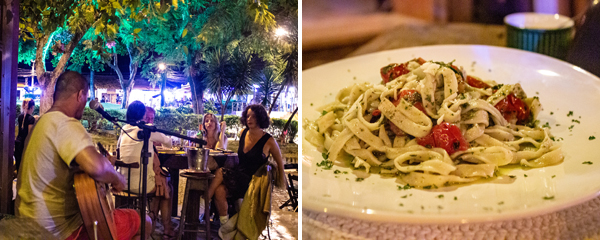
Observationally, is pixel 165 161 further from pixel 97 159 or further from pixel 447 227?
pixel 447 227

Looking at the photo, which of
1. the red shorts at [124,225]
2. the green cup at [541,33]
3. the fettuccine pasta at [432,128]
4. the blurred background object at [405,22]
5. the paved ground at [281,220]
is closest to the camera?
the fettuccine pasta at [432,128]

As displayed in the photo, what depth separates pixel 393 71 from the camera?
283cm

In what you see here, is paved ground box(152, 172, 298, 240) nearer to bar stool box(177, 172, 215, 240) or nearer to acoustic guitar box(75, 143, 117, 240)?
bar stool box(177, 172, 215, 240)

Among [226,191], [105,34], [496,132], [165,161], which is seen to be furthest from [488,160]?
[105,34]

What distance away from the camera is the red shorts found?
2.18 m

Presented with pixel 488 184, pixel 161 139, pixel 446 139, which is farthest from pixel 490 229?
pixel 161 139

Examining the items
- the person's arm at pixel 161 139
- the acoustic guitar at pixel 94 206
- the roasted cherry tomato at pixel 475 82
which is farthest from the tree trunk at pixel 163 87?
the roasted cherry tomato at pixel 475 82

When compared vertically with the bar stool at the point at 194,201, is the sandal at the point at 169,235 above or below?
below

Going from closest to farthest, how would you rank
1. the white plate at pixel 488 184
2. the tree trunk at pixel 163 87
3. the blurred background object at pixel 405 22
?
the white plate at pixel 488 184 < the tree trunk at pixel 163 87 < the blurred background object at pixel 405 22

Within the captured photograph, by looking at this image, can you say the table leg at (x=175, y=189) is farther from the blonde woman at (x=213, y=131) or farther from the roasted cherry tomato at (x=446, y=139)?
the roasted cherry tomato at (x=446, y=139)

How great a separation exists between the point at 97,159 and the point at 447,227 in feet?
5.94

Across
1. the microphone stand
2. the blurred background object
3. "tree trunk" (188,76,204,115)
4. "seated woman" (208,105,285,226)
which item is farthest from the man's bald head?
the blurred background object

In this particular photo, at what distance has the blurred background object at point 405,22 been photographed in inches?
135

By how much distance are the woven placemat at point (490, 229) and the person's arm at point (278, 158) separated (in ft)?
2.78
